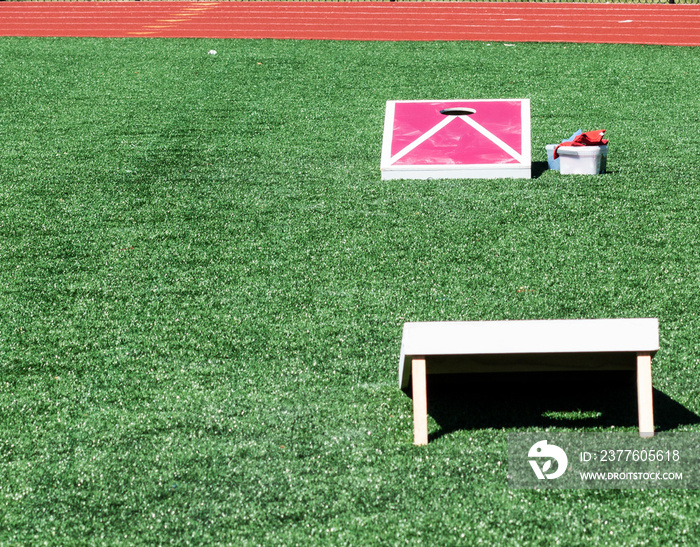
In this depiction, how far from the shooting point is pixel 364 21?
16938 mm

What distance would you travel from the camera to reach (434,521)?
3.84 meters

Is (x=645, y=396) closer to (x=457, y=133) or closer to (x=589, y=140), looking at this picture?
(x=589, y=140)

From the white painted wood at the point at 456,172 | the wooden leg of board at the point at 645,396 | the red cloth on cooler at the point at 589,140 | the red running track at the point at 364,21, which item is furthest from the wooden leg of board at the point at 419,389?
the red running track at the point at 364,21

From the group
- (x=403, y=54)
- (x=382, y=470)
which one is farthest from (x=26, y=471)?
(x=403, y=54)

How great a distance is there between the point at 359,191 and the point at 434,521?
4955mm

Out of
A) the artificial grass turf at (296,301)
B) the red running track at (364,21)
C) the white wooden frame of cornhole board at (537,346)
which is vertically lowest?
the artificial grass turf at (296,301)

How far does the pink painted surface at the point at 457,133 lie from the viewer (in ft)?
28.5

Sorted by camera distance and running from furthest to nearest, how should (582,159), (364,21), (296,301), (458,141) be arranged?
(364,21) → (458,141) → (582,159) → (296,301)

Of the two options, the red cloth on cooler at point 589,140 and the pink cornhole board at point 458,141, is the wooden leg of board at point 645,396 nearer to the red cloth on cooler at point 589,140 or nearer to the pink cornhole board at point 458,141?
the pink cornhole board at point 458,141

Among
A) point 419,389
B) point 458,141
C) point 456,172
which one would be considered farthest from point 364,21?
point 419,389

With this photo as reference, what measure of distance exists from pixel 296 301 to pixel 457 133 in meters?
3.60

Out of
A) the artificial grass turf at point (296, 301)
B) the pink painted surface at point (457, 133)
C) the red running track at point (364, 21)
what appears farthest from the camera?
the red running track at point (364, 21)

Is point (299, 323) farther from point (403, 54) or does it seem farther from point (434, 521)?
point (403, 54)

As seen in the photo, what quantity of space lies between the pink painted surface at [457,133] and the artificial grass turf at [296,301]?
11.9 inches
